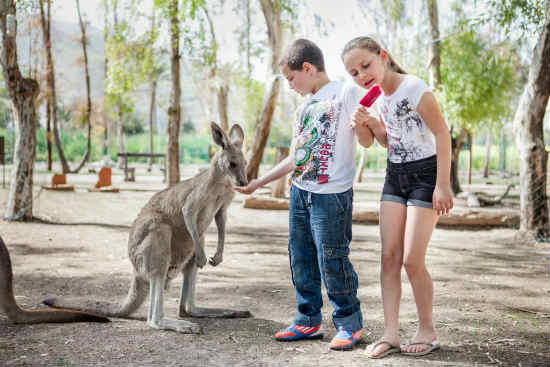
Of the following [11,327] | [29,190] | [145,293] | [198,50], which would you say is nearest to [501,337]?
[145,293]

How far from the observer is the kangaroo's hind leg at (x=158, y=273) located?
2.94 metres

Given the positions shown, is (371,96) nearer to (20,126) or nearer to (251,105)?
(20,126)

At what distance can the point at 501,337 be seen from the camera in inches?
118

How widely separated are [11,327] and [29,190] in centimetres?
503

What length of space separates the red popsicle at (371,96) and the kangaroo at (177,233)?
791 mm

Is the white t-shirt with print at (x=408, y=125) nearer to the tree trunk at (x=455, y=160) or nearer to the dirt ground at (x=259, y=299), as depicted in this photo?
the dirt ground at (x=259, y=299)

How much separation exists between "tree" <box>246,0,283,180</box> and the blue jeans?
9.17 m

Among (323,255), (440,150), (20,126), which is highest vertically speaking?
(20,126)

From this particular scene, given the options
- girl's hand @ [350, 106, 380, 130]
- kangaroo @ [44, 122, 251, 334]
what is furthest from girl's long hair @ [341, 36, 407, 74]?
kangaroo @ [44, 122, 251, 334]

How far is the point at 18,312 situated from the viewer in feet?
9.88

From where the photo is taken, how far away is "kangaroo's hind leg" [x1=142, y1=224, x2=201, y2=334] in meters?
2.94

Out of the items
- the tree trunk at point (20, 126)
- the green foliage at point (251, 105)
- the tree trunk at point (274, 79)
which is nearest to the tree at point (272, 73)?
the tree trunk at point (274, 79)

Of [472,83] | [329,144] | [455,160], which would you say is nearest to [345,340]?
[329,144]

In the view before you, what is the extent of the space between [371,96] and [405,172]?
15.9 inches
